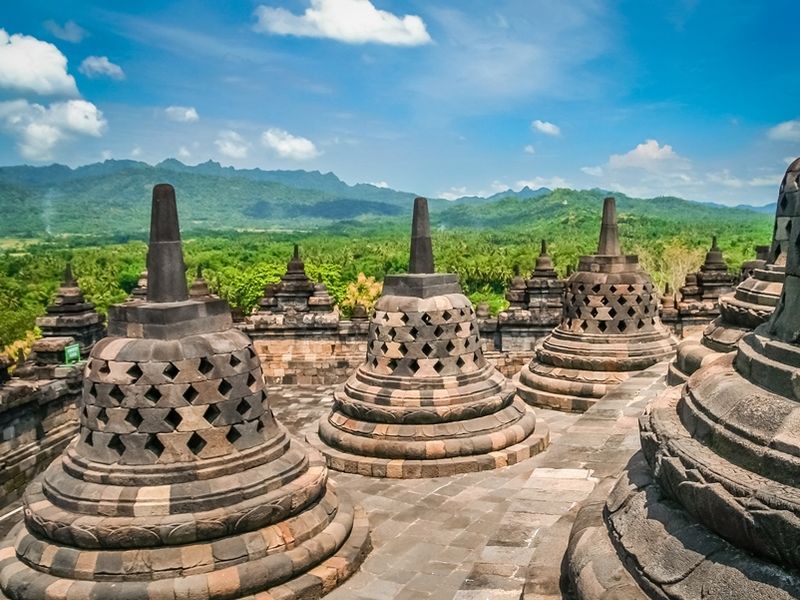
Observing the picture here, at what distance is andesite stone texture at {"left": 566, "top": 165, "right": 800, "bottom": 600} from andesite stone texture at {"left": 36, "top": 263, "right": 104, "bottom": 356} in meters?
17.1

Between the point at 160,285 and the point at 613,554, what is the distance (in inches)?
160

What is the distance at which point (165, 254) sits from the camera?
571cm

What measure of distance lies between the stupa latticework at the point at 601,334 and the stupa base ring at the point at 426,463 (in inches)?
115

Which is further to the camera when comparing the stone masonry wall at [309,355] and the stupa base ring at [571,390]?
the stone masonry wall at [309,355]

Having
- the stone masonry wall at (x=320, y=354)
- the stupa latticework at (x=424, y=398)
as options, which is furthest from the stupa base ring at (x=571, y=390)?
the stone masonry wall at (x=320, y=354)

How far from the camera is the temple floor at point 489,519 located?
4.16 meters

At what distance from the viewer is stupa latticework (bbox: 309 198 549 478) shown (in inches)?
317

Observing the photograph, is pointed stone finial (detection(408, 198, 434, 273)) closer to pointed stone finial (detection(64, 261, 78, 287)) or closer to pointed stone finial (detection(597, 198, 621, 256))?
pointed stone finial (detection(597, 198, 621, 256))

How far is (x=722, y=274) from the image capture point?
21.2 meters

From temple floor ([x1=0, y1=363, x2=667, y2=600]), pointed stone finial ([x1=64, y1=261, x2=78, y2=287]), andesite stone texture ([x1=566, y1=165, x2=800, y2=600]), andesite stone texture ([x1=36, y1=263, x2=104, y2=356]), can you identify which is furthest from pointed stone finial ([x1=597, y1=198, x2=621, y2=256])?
pointed stone finial ([x1=64, y1=261, x2=78, y2=287])

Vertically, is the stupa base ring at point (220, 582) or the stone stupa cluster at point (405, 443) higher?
the stone stupa cluster at point (405, 443)

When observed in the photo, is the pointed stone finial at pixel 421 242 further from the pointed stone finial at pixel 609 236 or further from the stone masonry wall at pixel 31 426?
the stone masonry wall at pixel 31 426

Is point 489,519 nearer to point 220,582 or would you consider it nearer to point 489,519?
point 489,519

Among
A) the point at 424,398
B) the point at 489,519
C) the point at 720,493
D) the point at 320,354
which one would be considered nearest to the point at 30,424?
the point at 424,398
